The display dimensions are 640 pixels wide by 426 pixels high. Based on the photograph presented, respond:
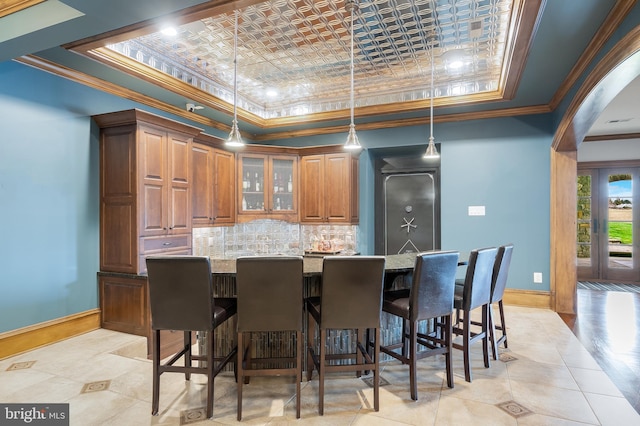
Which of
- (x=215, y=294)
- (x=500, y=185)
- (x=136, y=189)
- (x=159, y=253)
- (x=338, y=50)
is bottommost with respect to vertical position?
(x=215, y=294)

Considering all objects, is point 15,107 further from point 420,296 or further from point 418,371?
point 418,371

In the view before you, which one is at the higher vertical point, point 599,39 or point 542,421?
point 599,39

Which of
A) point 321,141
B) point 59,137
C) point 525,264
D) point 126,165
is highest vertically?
point 321,141

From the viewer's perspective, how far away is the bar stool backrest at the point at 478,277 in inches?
103

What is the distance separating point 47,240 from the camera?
335cm

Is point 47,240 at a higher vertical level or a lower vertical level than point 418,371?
higher

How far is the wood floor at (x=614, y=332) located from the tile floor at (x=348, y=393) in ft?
0.41

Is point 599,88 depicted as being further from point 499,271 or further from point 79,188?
point 79,188

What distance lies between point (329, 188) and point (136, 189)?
8.98ft

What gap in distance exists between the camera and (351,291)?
7.18 ft

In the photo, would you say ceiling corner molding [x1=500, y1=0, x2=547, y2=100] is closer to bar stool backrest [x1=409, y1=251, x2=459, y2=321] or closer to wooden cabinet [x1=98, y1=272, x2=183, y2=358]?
bar stool backrest [x1=409, y1=251, x2=459, y2=321]

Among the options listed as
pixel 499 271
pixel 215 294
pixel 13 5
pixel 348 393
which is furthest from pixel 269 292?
pixel 13 5

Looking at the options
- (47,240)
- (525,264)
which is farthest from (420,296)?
(47,240)

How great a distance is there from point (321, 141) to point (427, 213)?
209 cm
